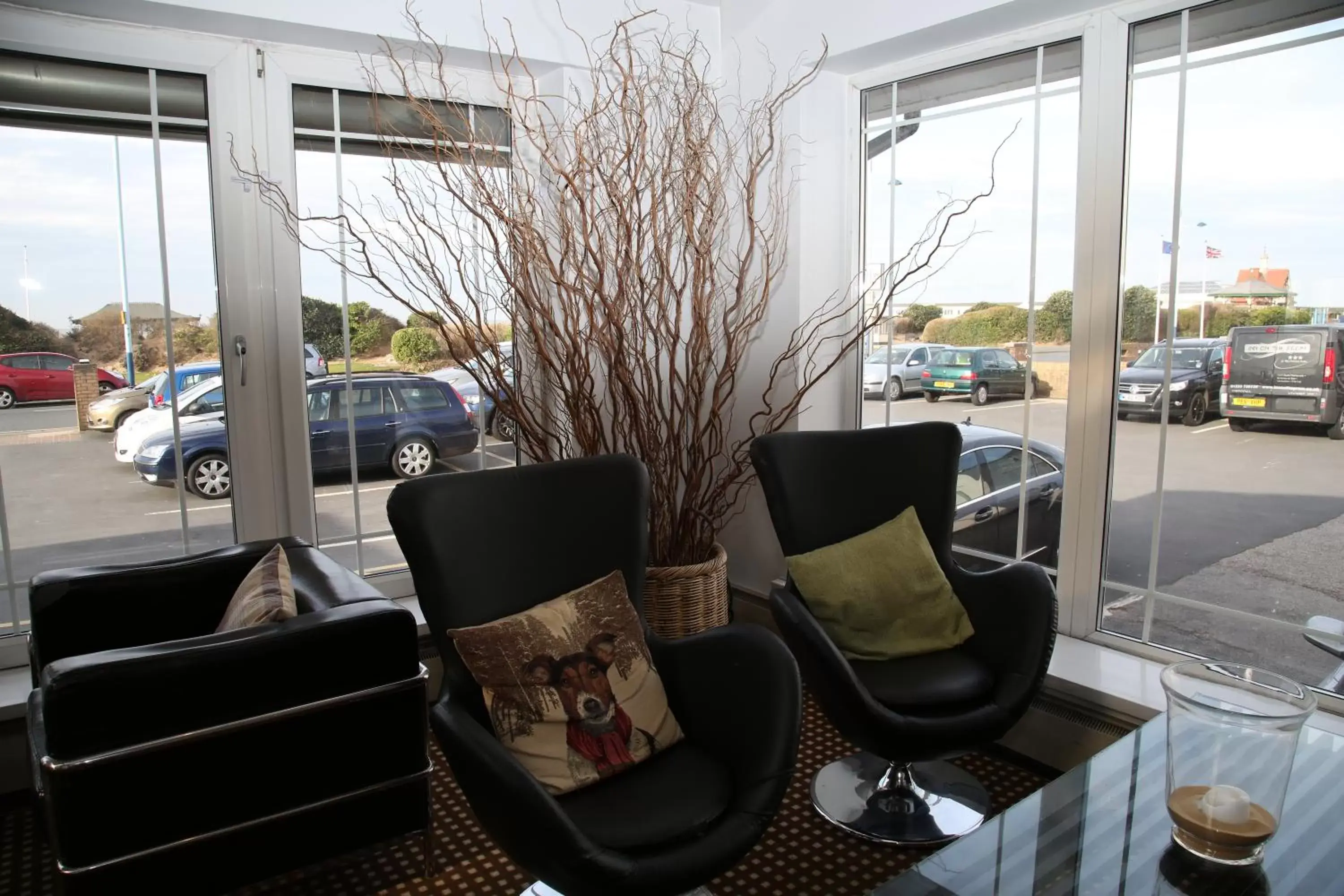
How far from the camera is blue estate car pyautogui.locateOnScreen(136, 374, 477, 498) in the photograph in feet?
9.27

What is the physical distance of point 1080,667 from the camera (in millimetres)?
2541

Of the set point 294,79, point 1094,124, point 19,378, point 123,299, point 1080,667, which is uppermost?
point 294,79

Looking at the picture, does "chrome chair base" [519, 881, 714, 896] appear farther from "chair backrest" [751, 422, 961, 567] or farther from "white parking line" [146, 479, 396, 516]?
"white parking line" [146, 479, 396, 516]

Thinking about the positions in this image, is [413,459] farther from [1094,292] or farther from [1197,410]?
[1197,410]

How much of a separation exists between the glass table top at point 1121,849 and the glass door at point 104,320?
2455mm

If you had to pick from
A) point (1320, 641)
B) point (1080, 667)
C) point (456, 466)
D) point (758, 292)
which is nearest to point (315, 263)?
point (456, 466)

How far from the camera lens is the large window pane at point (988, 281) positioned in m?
2.71

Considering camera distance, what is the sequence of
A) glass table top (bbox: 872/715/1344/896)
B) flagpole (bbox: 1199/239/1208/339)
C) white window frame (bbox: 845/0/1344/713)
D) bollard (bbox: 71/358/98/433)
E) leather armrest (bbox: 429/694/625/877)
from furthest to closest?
bollard (bbox: 71/358/98/433) < white window frame (bbox: 845/0/1344/713) < flagpole (bbox: 1199/239/1208/339) < leather armrest (bbox: 429/694/625/877) < glass table top (bbox: 872/715/1344/896)

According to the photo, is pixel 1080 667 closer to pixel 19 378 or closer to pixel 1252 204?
pixel 1252 204

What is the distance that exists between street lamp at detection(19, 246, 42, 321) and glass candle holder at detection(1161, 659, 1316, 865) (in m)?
2.96

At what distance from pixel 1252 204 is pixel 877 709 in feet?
5.30

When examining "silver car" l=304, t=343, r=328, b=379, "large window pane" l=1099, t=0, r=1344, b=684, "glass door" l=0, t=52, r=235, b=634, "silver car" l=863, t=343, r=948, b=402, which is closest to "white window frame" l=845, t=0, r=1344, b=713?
"large window pane" l=1099, t=0, r=1344, b=684

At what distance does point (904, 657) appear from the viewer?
2406 mm

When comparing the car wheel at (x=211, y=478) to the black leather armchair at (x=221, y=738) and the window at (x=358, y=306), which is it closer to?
the window at (x=358, y=306)
